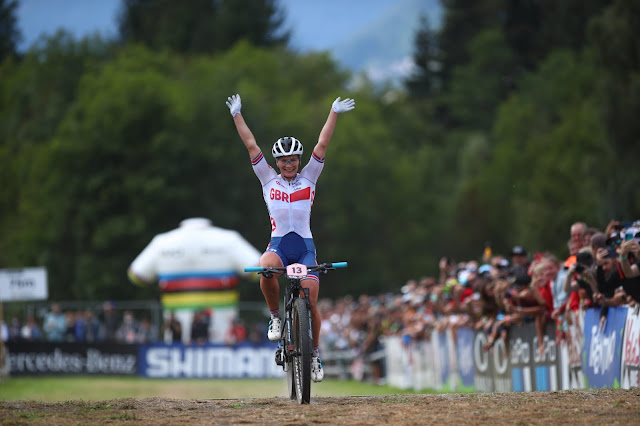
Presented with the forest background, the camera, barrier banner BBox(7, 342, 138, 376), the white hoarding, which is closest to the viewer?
the camera

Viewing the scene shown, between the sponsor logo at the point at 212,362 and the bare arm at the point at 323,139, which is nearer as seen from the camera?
the bare arm at the point at 323,139

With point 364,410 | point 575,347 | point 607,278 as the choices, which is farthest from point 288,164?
point 575,347


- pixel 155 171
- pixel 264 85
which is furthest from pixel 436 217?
pixel 155 171

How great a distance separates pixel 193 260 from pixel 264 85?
1546 inches

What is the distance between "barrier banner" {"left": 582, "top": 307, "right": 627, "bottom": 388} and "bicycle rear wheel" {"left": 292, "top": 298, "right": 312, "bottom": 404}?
3.93 m

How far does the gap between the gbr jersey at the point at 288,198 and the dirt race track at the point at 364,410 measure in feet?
5.85

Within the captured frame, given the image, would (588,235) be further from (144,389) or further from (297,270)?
(144,389)

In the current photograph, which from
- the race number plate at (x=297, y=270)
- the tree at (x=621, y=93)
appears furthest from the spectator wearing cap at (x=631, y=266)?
the tree at (x=621, y=93)

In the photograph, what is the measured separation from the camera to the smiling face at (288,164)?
1250 cm

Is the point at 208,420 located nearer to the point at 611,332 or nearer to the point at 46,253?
the point at 611,332

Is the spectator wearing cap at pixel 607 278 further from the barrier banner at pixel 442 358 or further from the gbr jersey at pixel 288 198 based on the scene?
the barrier banner at pixel 442 358

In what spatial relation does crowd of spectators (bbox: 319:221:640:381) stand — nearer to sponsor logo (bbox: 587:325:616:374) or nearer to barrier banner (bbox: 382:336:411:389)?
sponsor logo (bbox: 587:325:616:374)

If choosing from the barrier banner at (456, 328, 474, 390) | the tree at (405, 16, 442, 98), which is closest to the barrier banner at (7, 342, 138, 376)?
the barrier banner at (456, 328, 474, 390)

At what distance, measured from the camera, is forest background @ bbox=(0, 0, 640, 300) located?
58.0m
